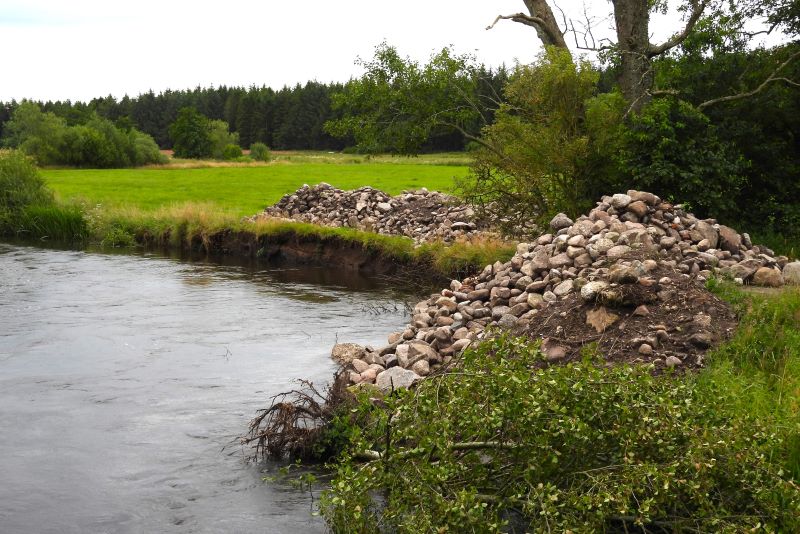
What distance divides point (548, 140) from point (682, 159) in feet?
8.90

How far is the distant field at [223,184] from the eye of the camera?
124 feet

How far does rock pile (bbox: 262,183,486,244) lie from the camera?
24484mm

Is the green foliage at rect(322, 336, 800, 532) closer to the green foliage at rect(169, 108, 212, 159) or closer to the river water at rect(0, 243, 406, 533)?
the river water at rect(0, 243, 406, 533)

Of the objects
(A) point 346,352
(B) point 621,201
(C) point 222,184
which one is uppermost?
(B) point 621,201

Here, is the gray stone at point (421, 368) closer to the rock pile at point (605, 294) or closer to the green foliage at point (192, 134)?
the rock pile at point (605, 294)

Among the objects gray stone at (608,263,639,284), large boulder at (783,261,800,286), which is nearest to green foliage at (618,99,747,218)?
large boulder at (783,261,800,286)

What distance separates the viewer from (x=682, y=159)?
16.7 m

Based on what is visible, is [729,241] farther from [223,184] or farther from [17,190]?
[223,184]

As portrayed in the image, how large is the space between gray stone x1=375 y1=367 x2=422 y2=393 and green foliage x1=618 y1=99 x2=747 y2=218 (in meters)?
8.18

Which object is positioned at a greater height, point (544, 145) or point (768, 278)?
point (544, 145)

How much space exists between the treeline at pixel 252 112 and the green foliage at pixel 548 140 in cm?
8422

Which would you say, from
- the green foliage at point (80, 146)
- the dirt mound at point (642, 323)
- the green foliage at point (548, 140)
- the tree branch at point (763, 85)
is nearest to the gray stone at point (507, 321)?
the dirt mound at point (642, 323)

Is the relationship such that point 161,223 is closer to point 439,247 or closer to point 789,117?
point 439,247

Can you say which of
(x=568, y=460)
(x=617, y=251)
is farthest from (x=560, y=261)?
(x=568, y=460)
